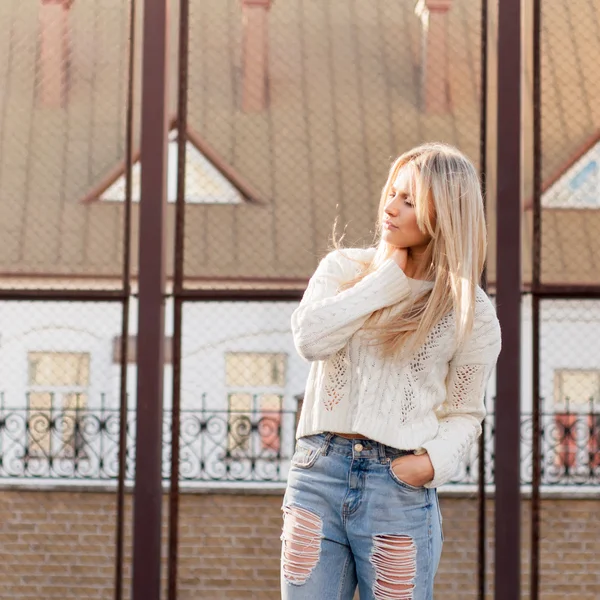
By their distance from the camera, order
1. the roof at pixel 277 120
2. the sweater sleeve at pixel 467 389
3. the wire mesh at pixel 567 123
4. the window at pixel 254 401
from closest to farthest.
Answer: the sweater sleeve at pixel 467 389, the wire mesh at pixel 567 123, the roof at pixel 277 120, the window at pixel 254 401

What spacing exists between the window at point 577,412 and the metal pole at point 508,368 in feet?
11.5

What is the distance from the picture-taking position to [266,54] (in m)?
4.35

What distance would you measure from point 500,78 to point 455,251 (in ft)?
5.99

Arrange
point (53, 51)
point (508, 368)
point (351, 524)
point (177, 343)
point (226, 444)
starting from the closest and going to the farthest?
point (351, 524)
point (508, 368)
point (177, 343)
point (53, 51)
point (226, 444)

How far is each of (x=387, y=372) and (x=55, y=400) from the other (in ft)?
20.2

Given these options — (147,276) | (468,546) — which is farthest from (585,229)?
(468,546)

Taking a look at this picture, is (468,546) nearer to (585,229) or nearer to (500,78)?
(585,229)

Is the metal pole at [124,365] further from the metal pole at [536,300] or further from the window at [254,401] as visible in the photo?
the window at [254,401]

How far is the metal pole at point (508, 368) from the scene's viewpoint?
3533mm

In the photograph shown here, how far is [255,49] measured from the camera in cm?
438

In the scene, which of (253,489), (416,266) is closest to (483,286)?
(416,266)

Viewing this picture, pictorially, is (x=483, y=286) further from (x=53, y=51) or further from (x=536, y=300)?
(x=53, y=51)

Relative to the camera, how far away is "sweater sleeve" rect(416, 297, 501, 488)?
81.4 inches

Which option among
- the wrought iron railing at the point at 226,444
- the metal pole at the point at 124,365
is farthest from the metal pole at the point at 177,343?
the wrought iron railing at the point at 226,444
